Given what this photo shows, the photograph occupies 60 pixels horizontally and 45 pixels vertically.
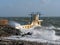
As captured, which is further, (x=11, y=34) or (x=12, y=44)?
(x=11, y=34)

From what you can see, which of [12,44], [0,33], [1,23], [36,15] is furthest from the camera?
[36,15]

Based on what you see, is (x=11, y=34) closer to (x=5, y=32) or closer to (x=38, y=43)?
(x=5, y=32)

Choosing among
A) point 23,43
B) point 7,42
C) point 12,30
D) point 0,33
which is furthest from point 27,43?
point 12,30

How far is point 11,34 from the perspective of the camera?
33344 millimetres

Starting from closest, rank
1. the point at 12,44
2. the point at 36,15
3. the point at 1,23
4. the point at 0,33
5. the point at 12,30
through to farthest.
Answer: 1. the point at 12,44
2. the point at 0,33
3. the point at 12,30
4. the point at 1,23
5. the point at 36,15

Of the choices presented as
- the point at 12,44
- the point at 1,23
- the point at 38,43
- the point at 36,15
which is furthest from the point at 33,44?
the point at 36,15

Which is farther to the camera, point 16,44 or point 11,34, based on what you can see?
point 11,34

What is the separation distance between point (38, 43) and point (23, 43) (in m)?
1.58

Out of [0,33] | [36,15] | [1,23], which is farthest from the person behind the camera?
[36,15]

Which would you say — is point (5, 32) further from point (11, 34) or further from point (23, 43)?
point (23, 43)

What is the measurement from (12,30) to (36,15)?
20.7m

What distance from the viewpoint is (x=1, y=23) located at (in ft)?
137

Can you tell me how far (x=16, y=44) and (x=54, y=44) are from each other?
161 inches

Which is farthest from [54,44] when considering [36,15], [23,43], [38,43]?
[36,15]
